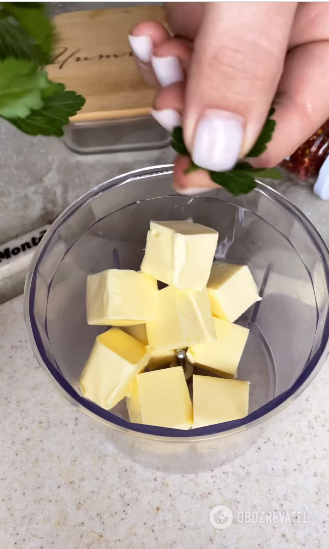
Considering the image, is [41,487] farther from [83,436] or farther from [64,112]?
[64,112]

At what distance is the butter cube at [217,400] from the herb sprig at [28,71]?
1.04 ft

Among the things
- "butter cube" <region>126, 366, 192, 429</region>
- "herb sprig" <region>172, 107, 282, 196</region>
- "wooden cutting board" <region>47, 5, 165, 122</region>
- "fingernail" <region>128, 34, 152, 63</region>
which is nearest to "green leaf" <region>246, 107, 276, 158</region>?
"herb sprig" <region>172, 107, 282, 196</region>

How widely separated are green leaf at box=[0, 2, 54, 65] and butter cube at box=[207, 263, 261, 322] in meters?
0.35

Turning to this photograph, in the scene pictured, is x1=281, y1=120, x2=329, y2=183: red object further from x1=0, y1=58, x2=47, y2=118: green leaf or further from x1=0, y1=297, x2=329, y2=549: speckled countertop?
x1=0, y1=58, x2=47, y2=118: green leaf

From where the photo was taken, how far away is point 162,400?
A: 515 mm

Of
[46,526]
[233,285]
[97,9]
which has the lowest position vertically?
[46,526]

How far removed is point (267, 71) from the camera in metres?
0.37

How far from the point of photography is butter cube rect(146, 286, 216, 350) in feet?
1.74

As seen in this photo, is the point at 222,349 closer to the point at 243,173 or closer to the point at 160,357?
the point at 160,357

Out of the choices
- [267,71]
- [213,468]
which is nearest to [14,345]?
[213,468]

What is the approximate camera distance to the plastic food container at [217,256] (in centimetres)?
50

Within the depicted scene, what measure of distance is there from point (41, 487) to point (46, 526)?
0.04 metres

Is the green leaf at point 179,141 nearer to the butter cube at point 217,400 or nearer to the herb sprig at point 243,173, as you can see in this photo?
the herb sprig at point 243,173

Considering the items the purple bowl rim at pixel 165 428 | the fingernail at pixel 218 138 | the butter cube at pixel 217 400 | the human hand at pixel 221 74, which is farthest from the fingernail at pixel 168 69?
the butter cube at pixel 217 400
